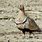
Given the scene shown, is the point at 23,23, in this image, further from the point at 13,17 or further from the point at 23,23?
the point at 13,17

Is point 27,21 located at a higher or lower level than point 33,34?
higher

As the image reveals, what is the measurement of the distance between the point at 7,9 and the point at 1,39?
1.10 m

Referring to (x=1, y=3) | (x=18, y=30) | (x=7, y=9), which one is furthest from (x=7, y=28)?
(x=1, y=3)

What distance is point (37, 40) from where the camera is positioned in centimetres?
254

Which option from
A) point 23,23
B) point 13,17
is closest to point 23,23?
point 23,23

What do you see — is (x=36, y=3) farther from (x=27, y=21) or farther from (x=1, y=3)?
(x=27, y=21)

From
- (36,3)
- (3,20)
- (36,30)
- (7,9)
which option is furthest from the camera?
(36,3)

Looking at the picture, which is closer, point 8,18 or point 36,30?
point 36,30

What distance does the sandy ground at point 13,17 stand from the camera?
260 cm

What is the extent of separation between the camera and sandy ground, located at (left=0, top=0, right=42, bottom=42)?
2599 millimetres

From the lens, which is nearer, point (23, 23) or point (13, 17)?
point (23, 23)

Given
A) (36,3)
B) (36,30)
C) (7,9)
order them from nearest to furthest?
(36,30) < (7,9) < (36,3)

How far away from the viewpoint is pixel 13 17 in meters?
3.24

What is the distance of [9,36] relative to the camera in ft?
8.67
